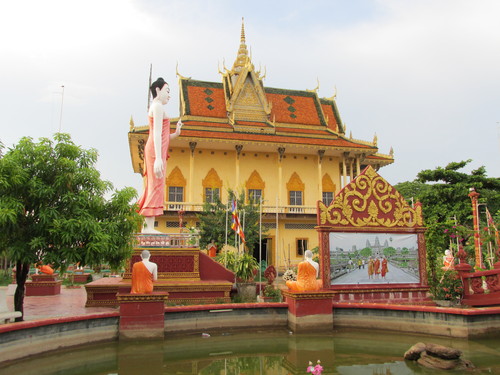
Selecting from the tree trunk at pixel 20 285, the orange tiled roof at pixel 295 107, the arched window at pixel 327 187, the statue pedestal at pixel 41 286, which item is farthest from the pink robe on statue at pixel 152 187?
the arched window at pixel 327 187

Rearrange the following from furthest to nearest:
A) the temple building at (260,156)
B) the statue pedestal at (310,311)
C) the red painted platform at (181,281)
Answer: the temple building at (260,156) < the red painted platform at (181,281) < the statue pedestal at (310,311)

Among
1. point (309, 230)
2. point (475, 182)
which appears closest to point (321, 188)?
point (309, 230)

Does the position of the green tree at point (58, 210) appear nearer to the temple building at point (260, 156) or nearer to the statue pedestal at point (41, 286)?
the statue pedestal at point (41, 286)

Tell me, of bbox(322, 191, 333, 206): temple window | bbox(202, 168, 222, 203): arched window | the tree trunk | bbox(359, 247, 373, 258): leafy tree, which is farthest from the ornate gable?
bbox(322, 191, 333, 206): temple window

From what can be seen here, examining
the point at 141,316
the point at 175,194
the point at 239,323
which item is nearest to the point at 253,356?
the point at 239,323

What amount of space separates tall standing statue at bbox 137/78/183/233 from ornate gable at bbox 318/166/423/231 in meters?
4.30

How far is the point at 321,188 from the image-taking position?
22516 mm

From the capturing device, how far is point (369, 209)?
29.5ft

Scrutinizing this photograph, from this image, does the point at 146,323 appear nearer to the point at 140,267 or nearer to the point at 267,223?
the point at 140,267

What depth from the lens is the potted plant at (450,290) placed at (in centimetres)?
814

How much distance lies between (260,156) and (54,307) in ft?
49.1

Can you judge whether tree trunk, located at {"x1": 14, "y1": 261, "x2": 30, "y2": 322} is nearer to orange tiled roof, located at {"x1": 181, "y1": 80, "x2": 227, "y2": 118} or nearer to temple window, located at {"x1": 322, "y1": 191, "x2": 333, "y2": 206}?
orange tiled roof, located at {"x1": 181, "y1": 80, "x2": 227, "y2": 118}

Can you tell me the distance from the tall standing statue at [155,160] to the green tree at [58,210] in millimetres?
3502

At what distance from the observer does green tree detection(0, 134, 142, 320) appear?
5996 millimetres
